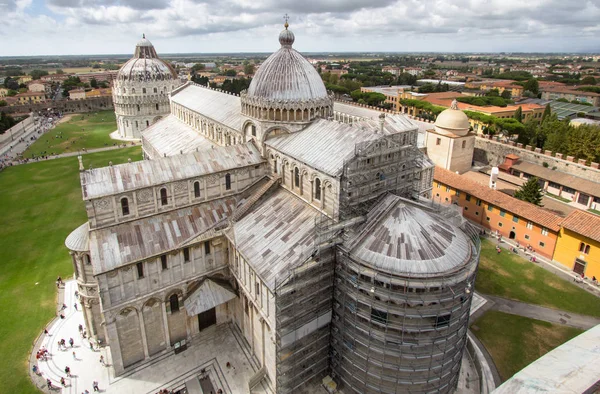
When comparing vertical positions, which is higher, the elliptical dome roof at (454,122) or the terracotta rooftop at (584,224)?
the elliptical dome roof at (454,122)

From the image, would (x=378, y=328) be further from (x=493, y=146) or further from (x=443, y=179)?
(x=493, y=146)

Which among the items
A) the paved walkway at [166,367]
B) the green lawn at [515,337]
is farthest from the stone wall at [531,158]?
the paved walkway at [166,367]

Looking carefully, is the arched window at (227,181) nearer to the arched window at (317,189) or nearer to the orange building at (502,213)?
the arched window at (317,189)

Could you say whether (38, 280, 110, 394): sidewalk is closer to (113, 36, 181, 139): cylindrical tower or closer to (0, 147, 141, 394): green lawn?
(0, 147, 141, 394): green lawn

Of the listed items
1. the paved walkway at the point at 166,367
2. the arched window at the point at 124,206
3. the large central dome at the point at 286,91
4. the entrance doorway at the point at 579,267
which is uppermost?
the large central dome at the point at 286,91

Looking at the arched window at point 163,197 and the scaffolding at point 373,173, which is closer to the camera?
the scaffolding at point 373,173
